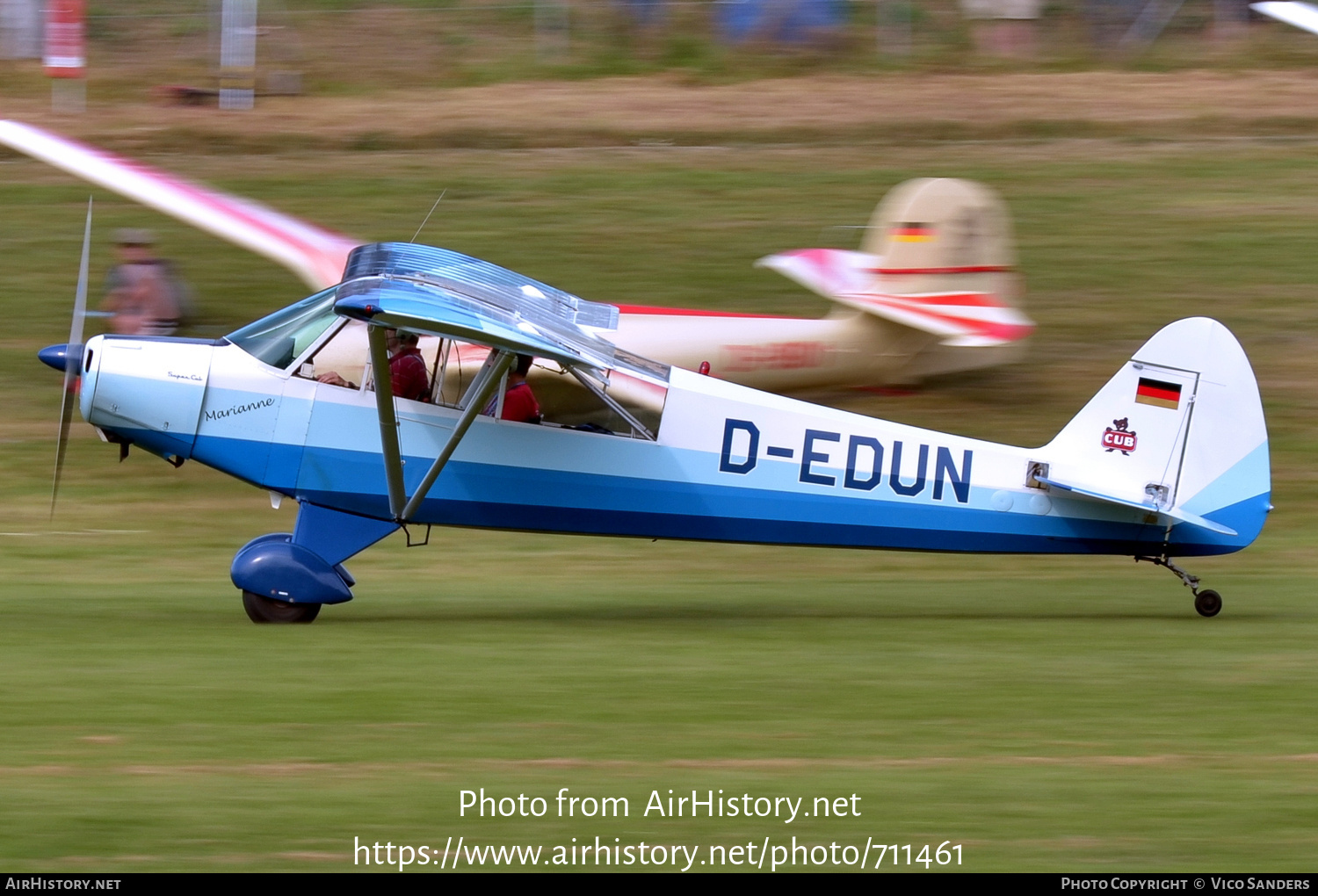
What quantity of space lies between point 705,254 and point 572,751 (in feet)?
47.3

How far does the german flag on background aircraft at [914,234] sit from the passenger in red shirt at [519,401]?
715 centimetres

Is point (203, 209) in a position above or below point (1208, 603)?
above

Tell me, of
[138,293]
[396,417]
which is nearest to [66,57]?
[138,293]

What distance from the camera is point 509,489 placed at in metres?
9.78

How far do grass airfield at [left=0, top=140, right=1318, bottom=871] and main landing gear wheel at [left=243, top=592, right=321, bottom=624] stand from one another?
0.35 feet

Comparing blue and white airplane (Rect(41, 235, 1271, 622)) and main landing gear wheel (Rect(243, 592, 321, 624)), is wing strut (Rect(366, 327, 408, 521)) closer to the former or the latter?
blue and white airplane (Rect(41, 235, 1271, 622))

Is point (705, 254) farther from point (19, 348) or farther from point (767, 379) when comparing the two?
point (19, 348)

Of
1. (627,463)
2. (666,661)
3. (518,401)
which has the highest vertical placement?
(518,401)

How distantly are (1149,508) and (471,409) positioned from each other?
4358 millimetres

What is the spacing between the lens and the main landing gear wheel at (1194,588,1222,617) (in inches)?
411

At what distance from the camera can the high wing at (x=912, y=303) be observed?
15102 millimetres

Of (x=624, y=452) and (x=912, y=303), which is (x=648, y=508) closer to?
(x=624, y=452)

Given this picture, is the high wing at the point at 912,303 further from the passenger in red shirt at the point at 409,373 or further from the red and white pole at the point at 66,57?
the red and white pole at the point at 66,57

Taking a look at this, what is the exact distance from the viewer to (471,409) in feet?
30.3
